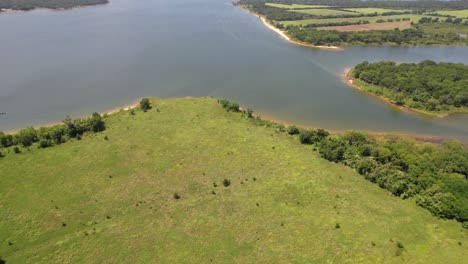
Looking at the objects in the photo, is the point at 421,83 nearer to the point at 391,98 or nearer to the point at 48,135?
the point at 391,98

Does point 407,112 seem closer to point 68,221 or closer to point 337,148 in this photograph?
point 337,148

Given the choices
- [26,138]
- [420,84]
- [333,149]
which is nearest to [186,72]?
[26,138]

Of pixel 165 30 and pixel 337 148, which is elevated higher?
pixel 165 30

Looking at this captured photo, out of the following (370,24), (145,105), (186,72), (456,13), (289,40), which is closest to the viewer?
(145,105)

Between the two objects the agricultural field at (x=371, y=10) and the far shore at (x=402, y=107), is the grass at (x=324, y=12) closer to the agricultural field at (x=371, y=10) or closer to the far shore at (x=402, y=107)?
the agricultural field at (x=371, y=10)

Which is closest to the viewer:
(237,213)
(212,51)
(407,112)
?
(237,213)

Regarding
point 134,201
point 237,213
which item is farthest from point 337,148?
point 134,201
